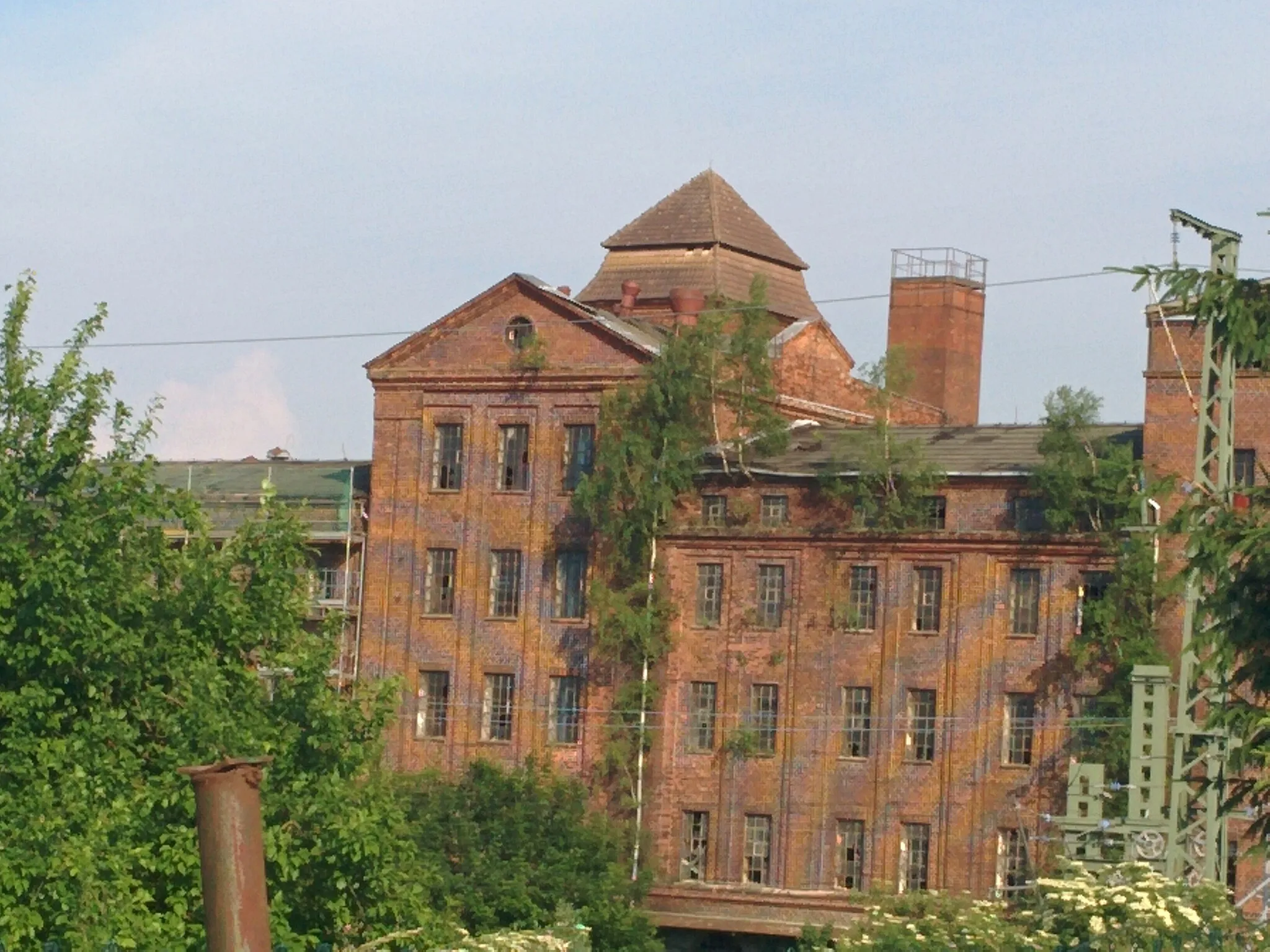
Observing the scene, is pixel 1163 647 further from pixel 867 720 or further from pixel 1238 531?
pixel 1238 531

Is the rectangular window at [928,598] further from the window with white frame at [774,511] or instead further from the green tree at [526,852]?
the green tree at [526,852]

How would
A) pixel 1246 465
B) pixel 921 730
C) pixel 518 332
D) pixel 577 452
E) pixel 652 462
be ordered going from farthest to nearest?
pixel 518 332 → pixel 577 452 → pixel 652 462 → pixel 921 730 → pixel 1246 465

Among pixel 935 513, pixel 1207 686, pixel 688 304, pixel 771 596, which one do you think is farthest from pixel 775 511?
pixel 1207 686

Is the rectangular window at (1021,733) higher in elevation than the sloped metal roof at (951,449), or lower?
lower

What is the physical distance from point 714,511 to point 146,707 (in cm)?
2877

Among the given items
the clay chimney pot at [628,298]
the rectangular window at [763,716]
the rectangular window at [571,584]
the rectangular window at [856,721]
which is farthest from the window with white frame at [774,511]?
the clay chimney pot at [628,298]

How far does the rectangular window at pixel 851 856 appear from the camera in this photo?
2057 inches

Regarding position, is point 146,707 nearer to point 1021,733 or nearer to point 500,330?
point 1021,733

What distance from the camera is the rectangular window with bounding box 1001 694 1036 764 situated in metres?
51.2

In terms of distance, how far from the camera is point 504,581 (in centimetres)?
5744

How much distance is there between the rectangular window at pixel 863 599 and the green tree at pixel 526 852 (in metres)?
7.08

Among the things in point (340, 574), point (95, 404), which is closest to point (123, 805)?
point (95, 404)

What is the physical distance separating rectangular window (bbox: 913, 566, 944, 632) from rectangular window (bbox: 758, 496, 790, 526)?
3448mm

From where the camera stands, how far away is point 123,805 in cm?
2227
